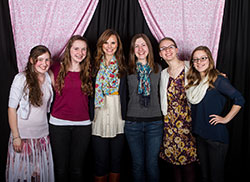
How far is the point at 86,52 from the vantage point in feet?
6.49

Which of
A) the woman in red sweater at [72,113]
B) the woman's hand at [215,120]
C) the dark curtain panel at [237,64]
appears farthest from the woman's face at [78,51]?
the dark curtain panel at [237,64]

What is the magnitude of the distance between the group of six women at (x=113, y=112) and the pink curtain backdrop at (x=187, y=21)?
43 centimetres

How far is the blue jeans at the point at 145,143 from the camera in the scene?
6.29 ft

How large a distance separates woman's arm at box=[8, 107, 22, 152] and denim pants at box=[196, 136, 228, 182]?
1.54m

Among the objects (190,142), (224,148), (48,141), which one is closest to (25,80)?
(48,141)

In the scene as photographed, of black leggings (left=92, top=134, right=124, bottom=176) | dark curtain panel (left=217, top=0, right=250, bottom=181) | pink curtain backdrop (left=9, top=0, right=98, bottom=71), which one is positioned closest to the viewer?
black leggings (left=92, top=134, right=124, bottom=176)

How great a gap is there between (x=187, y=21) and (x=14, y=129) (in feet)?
6.64

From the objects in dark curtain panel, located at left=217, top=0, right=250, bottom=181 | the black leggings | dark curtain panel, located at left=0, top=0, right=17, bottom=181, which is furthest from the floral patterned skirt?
dark curtain panel, located at left=217, top=0, right=250, bottom=181

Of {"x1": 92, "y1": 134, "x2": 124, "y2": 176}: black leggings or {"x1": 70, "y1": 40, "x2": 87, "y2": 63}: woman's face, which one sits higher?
{"x1": 70, "y1": 40, "x2": 87, "y2": 63}: woman's face

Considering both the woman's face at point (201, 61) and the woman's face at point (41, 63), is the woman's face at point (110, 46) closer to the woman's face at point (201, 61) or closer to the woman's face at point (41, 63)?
the woman's face at point (41, 63)

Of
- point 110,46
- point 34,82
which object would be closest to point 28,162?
point 34,82

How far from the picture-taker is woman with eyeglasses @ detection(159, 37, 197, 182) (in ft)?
6.27

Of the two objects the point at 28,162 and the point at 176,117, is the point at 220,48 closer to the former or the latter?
the point at 176,117

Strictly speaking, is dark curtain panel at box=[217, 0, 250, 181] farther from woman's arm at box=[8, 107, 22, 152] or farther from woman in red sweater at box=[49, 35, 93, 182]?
woman's arm at box=[8, 107, 22, 152]
